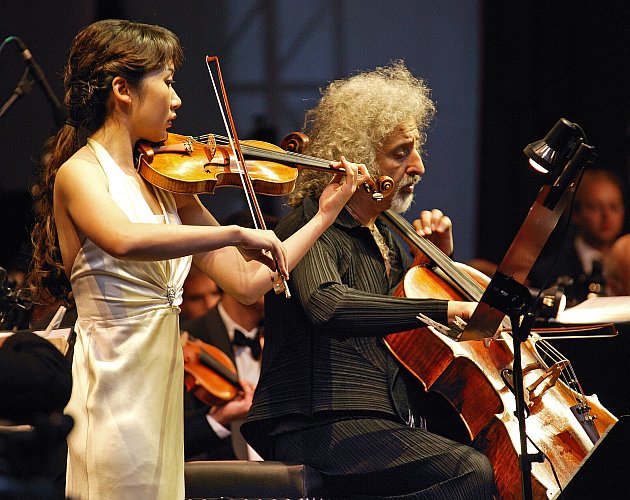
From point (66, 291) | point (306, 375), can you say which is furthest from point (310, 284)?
point (66, 291)

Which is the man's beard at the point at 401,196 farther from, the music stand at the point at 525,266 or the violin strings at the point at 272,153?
the music stand at the point at 525,266

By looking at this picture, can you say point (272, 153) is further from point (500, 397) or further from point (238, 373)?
point (238, 373)

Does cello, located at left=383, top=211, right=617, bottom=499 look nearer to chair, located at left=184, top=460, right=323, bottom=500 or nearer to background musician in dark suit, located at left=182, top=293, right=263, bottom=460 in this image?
chair, located at left=184, top=460, right=323, bottom=500

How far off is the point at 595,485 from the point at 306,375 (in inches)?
29.9

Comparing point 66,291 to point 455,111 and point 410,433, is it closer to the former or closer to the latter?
point 410,433

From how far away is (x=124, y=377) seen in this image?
194 centimetres

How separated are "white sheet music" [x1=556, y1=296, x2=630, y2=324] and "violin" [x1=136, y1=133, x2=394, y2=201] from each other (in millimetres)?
657

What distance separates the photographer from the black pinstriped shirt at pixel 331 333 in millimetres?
2344

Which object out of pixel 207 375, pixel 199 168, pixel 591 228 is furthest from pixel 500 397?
pixel 591 228

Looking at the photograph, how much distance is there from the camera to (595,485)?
2.32 m

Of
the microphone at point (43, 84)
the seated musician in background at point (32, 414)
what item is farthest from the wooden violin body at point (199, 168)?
the microphone at point (43, 84)

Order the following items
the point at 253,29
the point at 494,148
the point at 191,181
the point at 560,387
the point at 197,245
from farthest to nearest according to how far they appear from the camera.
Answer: the point at 494,148, the point at 253,29, the point at 560,387, the point at 191,181, the point at 197,245

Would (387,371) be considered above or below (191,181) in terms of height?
below

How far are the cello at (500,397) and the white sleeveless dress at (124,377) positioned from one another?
2.38 feet
